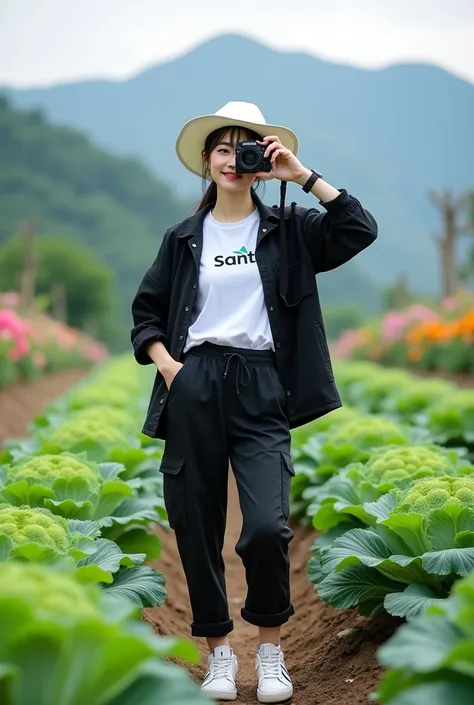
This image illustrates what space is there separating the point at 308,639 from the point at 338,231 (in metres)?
1.81

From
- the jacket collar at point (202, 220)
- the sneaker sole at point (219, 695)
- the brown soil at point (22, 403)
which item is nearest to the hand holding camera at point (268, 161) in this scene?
the jacket collar at point (202, 220)

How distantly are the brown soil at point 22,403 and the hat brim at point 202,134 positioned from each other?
6.08 meters

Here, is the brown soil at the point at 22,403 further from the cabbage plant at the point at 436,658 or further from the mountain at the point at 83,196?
the mountain at the point at 83,196

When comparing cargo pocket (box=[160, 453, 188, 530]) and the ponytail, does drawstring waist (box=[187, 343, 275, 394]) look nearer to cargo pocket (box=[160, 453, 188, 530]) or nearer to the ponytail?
cargo pocket (box=[160, 453, 188, 530])

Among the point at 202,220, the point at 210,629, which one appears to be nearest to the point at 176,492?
the point at 210,629

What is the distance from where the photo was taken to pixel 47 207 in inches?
3514

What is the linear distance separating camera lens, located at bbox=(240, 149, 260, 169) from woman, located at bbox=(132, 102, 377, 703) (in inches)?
2.3

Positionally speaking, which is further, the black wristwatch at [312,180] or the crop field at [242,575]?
the black wristwatch at [312,180]

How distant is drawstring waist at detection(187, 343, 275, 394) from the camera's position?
3.03 metres

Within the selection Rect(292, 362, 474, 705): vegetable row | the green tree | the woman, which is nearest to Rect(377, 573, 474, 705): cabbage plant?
Rect(292, 362, 474, 705): vegetable row

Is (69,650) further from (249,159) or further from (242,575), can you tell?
(242,575)

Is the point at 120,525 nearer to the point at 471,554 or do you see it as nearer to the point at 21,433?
the point at 471,554

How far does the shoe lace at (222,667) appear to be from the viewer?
3037 millimetres

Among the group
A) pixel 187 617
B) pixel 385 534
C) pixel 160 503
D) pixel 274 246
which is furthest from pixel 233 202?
pixel 187 617
